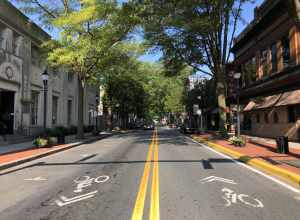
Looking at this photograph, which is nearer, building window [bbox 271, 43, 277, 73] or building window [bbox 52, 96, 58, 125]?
building window [bbox 271, 43, 277, 73]

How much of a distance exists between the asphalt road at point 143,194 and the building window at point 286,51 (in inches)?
597

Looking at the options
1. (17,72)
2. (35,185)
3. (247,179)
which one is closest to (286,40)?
(247,179)

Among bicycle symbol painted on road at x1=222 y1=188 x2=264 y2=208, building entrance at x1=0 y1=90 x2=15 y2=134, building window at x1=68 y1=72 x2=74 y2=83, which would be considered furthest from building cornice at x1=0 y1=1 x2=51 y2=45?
bicycle symbol painted on road at x1=222 y1=188 x2=264 y2=208

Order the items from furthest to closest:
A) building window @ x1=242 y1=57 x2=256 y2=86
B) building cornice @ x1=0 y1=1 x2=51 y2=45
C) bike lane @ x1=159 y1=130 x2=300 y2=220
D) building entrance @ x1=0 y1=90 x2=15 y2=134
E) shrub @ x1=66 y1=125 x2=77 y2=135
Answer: shrub @ x1=66 y1=125 x2=77 y2=135
building window @ x1=242 y1=57 x2=256 y2=86
building entrance @ x1=0 y1=90 x2=15 y2=134
building cornice @ x1=0 y1=1 x2=51 y2=45
bike lane @ x1=159 y1=130 x2=300 y2=220

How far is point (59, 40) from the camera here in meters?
26.0

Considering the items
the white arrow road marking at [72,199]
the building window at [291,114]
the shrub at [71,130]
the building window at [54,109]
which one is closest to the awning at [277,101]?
the building window at [291,114]

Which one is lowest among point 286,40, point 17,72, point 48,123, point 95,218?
point 95,218

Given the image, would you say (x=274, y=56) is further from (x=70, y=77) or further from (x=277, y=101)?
(x=70, y=77)

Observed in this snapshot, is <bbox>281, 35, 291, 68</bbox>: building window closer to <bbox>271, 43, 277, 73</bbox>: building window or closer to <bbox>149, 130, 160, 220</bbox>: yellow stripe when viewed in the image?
<bbox>271, 43, 277, 73</bbox>: building window

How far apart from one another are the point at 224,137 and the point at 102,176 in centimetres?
1899

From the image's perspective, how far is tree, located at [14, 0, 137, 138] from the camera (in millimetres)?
24719

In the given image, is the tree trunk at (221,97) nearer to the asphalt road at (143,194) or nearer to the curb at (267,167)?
the curb at (267,167)

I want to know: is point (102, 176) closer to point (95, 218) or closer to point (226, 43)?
point (95, 218)

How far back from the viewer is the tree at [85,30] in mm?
24719
